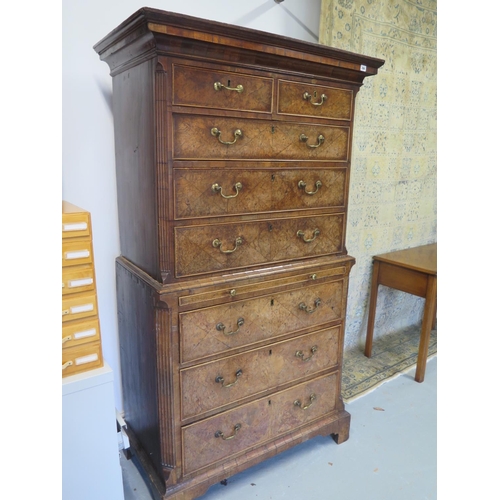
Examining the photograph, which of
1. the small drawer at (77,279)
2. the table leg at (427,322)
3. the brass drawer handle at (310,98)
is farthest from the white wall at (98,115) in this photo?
the table leg at (427,322)

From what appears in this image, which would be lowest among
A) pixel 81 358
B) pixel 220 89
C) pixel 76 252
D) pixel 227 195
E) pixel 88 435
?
pixel 88 435

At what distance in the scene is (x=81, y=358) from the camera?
1148 millimetres

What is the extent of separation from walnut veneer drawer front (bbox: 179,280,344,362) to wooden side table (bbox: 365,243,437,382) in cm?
80

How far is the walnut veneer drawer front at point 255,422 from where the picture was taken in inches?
55.1

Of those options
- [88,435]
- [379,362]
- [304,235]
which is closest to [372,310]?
[379,362]

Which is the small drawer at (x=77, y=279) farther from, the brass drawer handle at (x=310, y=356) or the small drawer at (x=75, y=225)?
the brass drawer handle at (x=310, y=356)

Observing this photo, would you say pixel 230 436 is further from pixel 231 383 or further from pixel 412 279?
→ pixel 412 279

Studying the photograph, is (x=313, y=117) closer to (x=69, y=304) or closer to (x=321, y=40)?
(x=321, y=40)

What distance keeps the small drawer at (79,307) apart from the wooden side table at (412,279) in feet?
5.82

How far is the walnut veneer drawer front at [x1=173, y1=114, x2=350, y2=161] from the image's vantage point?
1167mm

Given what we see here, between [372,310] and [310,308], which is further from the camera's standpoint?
[372,310]

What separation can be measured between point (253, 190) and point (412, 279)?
1392mm

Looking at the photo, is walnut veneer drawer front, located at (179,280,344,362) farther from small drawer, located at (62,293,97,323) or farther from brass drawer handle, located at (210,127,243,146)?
brass drawer handle, located at (210,127,243,146)

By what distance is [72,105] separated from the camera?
146 cm
